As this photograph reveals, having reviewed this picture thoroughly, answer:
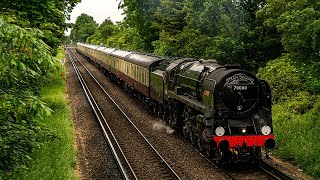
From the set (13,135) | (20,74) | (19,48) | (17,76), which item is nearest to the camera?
(19,48)

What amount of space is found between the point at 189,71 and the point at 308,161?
5.59 meters

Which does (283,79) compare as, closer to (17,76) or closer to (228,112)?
(228,112)

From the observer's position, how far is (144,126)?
18.4 m

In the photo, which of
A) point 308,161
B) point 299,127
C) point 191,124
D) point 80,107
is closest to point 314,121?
point 299,127

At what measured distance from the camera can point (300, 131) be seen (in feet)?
45.6

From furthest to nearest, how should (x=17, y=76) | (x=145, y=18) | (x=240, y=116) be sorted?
(x=145, y=18), (x=240, y=116), (x=17, y=76)

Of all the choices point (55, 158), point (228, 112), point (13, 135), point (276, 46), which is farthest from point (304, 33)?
point (13, 135)

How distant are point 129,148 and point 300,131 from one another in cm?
653

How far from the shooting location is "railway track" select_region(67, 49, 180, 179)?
38.1 ft

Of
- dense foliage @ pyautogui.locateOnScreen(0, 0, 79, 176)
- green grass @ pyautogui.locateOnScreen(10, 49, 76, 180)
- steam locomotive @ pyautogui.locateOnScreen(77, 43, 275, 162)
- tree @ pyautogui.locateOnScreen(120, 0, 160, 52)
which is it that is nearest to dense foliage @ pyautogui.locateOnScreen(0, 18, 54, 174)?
dense foliage @ pyautogui.locateOnScreen(0, 0, 79, 176)

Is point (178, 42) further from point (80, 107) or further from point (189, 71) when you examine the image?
point (189, 71)

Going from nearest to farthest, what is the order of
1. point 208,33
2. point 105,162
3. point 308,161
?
point 308,161, point 105,162, point 208,33

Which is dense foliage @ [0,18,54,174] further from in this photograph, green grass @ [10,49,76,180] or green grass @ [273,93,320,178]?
green grass @ [273,93,320,178]

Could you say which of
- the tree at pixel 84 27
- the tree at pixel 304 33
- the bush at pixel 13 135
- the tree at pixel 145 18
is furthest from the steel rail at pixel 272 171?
the tree at pixel 84 27
